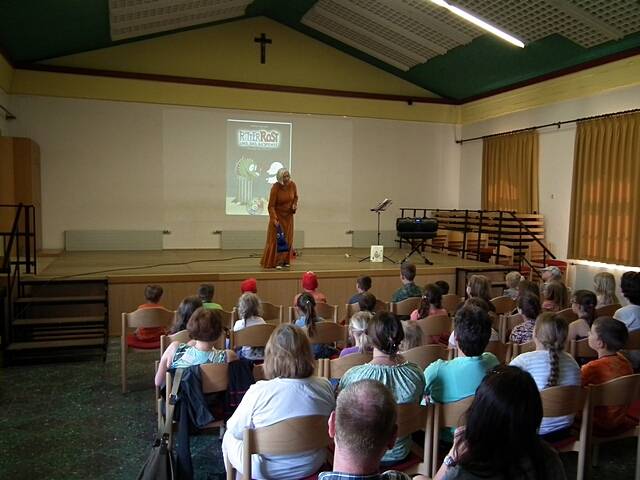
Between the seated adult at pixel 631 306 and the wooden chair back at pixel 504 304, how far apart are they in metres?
1.05

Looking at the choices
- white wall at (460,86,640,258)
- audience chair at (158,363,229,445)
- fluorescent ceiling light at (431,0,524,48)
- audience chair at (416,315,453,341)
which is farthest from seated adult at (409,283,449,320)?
white wall at (460,86,640,258)

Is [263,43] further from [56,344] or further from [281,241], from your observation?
[56,344]

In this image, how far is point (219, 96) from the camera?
423 inches

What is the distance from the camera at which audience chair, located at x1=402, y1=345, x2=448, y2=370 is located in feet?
9.37

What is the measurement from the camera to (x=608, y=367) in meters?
2.68

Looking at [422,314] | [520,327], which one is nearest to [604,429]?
[520,327]

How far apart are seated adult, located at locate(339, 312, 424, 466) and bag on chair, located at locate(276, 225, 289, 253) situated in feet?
17.2

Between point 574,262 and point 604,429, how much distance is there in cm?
720

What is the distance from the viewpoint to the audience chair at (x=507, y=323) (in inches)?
162

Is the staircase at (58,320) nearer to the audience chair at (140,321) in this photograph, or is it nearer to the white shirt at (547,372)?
the audience chair at (140,321)

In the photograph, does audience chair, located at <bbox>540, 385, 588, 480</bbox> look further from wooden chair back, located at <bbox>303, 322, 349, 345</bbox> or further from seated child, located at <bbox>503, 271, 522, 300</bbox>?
seated child, located at <bbox>503, 271, 522, 300</bbox>

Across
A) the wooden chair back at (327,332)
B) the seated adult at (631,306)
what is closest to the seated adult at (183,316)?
the wooden chair back at (327,332)

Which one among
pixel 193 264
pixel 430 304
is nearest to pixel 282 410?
pixel 430 304

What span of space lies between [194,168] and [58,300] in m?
5.59
